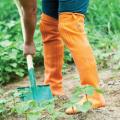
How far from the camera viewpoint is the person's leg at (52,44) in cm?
374

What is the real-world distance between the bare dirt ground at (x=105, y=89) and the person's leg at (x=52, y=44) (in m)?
0.26

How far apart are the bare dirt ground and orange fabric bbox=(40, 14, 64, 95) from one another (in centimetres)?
26

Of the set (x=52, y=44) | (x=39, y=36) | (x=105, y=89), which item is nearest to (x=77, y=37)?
(x=52, y=44)

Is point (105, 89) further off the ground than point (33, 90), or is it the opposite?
point (33, 90)

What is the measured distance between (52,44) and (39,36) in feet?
5.53

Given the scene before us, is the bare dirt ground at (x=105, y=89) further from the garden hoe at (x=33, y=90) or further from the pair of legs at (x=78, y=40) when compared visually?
the garden hoe at (x=33, y=90)

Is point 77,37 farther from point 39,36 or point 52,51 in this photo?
point 39,36

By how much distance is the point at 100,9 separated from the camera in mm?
6145

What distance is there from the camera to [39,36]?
547 centimetres

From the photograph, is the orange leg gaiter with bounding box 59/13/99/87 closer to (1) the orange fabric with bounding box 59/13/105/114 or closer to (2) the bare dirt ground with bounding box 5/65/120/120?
(1) the orange fabric with bounding box 59/13/105/114

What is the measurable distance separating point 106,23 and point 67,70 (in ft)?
4.46

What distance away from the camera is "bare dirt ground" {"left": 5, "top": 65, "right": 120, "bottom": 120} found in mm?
3332

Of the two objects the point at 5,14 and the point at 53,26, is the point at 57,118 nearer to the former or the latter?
the point at 53,26

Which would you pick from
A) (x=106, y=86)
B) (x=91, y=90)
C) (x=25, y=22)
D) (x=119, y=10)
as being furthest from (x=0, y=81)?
(x=119, y=10)
